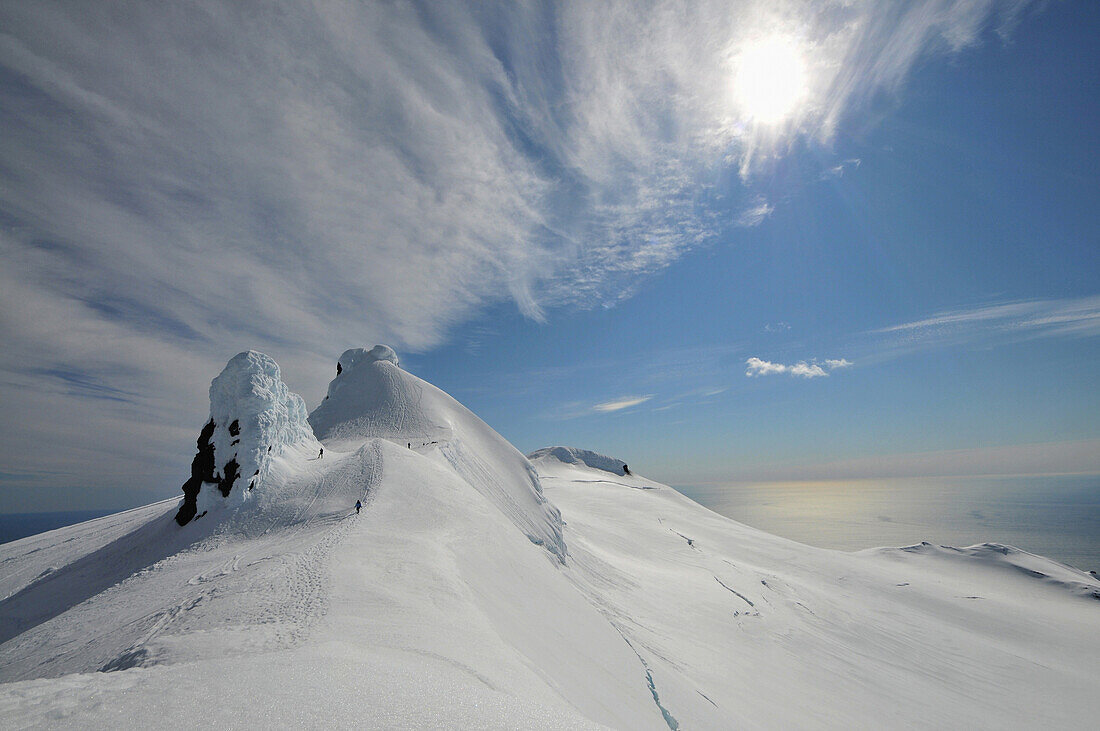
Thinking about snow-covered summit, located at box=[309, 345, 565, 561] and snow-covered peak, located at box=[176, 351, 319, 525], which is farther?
snow-covered summit, located at box=[309, 345, 565, 561]

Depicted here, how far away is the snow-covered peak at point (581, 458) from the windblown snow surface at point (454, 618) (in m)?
39.2

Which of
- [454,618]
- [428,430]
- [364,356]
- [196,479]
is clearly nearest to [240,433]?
[196,479]

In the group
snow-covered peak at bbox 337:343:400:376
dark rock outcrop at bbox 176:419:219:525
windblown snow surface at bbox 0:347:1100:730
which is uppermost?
snow-covered peak at bbox 337:343:400:376

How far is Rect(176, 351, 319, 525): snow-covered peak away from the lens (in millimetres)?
19922

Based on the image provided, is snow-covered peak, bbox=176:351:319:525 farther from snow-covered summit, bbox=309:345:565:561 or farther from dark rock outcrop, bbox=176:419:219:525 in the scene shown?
snow-covered summit, bbox=309:345:565:561

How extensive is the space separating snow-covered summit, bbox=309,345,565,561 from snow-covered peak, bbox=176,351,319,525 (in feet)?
26.4

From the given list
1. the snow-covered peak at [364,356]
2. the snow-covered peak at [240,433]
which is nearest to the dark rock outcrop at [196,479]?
the snow-covered peak at [240,433]

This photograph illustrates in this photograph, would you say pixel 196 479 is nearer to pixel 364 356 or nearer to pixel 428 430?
pixel 428 430

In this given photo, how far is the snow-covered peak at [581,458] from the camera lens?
89.2 m

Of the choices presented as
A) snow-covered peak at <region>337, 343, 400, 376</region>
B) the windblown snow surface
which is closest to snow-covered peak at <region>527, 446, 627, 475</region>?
the windblown snow surface

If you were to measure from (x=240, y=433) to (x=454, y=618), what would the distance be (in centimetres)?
1862

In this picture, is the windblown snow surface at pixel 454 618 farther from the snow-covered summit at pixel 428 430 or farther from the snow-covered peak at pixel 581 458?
the snow-covered peak at pixel 581 458

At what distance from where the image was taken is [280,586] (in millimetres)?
9180

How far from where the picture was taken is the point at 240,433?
21.2 metres
